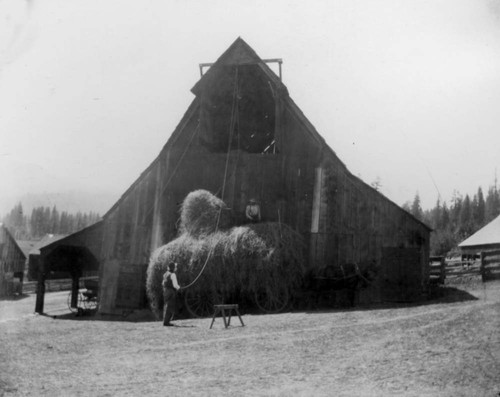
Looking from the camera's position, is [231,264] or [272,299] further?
[231,264]

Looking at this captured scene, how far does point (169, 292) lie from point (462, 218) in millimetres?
109749

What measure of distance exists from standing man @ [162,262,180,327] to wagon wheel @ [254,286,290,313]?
8.36ft

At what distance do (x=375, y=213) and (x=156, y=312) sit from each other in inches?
325

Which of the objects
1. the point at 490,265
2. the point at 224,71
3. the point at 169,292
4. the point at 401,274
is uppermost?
the point at 224,71

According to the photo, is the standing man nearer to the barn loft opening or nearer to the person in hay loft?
the person in hay loft

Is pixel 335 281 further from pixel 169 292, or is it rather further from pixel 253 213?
pixel 169 292

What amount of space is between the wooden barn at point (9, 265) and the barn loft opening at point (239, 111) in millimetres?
28251

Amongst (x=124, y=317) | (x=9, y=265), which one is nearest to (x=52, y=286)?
(x=9, y=265)

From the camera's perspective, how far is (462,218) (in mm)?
116188

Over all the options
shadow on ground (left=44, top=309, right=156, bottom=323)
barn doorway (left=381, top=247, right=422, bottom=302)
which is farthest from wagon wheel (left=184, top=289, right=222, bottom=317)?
barn doorway (left=381, top=247, right=422, bottom=302)

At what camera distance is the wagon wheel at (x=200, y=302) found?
704 inches

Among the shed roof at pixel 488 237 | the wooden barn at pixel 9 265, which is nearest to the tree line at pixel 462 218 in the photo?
the shed roof at pixel 488 237

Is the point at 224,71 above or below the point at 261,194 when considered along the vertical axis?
above

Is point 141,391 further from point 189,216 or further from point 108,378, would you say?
point 189,216
